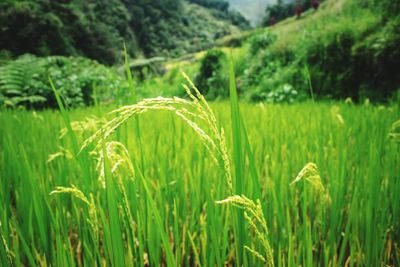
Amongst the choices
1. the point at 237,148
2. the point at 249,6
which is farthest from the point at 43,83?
the point at 249,6

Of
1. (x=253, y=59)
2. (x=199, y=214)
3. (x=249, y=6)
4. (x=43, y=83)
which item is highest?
(x=249, y=6)

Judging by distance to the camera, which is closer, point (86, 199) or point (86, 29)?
point (86, 199)

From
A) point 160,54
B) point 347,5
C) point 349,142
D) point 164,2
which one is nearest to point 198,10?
point 164,2

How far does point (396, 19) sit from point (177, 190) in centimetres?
386

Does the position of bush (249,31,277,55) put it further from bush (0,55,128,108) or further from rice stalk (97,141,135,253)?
rice stalk (97,141,135,253)

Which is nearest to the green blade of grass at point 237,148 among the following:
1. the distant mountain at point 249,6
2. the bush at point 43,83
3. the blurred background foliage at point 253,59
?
the blurred background foliage at point 253,59

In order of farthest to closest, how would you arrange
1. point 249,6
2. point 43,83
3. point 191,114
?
point 249,6
point 43,83
point 191,114

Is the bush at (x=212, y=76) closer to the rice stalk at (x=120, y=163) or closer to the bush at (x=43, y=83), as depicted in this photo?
the bush at (x=43, y=83)

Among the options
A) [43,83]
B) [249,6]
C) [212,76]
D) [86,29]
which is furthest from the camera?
[249,6]

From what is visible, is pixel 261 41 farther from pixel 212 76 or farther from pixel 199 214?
pixel 199 214

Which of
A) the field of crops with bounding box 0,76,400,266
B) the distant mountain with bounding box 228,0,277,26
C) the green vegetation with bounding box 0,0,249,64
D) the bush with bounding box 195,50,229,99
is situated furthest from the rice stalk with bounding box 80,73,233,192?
the distant mountain with bounding box 228,0,277,26

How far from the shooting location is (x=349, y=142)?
54.9 inches

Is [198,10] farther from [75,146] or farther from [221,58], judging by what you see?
[75,146]

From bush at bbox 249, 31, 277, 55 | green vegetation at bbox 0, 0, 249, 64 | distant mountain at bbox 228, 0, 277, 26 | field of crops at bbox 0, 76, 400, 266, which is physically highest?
distant mountain at bbox 228, 0, 277, 26
